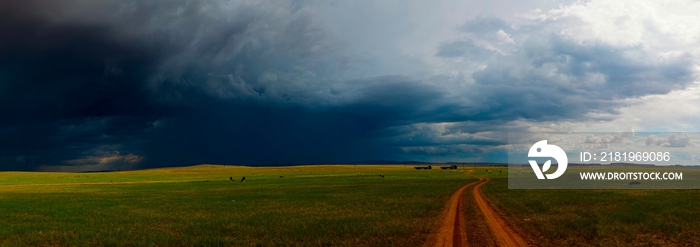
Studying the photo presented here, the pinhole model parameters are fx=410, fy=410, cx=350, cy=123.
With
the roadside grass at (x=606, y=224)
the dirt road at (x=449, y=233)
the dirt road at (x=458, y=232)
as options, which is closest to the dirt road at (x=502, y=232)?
the dirt road at (x=458, y=232)

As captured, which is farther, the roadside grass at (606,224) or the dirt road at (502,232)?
the roadside grass at (606,224)

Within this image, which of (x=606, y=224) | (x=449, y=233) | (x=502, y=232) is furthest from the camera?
(x=606, y=224)

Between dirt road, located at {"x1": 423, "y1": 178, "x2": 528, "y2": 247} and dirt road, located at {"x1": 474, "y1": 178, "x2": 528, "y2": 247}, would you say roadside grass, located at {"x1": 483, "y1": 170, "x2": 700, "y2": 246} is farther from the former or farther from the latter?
dirt road, located at {"x1": 423, "y1": 178, "x2": 528, "y2": 247}

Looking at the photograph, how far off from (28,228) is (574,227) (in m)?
32.0

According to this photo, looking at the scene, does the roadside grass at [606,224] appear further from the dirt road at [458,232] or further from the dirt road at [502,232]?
the dirt road at [458,232]

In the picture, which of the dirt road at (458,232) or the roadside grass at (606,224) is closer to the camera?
the dirt road at (458,232)

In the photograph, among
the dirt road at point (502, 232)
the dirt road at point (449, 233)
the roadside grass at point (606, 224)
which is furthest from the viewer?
the roadside grass at point (606, 224)

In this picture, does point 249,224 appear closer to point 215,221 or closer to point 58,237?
point 215,221

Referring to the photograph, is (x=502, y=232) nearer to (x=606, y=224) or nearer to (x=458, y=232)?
(x=458, y=232)

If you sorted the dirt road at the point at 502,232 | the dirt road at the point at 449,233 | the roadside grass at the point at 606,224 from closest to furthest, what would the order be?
1. the dirt road at the point at 449,233
2. the dirt road at the point at 502,232
3. the roadside grass at the point at 606,224

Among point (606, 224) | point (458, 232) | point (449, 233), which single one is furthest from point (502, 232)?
point (606, 224)

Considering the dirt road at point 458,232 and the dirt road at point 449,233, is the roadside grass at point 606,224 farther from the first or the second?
the dirt road at point 449,233

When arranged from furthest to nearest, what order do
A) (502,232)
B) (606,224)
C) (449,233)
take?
(606,224) < (502,232) < (449,233)

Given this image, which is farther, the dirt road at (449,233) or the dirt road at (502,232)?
the dirt road at (502,232)
